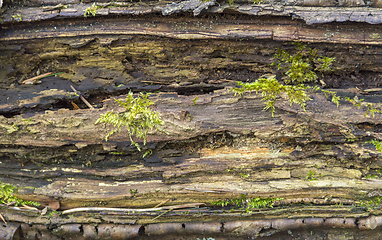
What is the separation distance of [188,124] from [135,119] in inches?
25.5

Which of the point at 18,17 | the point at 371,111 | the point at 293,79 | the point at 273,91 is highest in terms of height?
the point at 18,17

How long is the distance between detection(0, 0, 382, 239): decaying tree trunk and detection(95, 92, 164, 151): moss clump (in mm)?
89

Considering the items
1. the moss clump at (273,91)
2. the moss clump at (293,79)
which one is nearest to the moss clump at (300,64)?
the moss clump at (293,79)

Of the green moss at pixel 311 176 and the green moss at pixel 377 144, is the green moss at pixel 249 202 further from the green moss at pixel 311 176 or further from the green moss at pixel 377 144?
the green moss at pixel 377 144

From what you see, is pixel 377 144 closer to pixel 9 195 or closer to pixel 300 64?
pixel 300 64

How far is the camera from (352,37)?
116 inches

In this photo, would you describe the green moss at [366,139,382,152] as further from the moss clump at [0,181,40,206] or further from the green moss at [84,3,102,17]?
the moss clump at [0,181,40,206]

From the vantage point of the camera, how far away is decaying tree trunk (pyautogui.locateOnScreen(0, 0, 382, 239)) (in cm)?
296

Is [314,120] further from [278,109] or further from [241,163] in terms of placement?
[241,163]

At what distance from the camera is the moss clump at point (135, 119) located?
3008 mm

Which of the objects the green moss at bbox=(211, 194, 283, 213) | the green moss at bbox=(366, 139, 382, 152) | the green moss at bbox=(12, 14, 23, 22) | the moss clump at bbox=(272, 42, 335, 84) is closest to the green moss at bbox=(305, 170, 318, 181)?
the green moss at bbox=(211, 194, 283, 213)

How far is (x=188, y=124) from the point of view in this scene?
3.02 m

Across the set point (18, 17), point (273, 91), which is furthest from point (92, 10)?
point (273, 91)

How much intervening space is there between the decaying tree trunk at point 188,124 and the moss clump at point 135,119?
89mm
